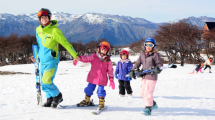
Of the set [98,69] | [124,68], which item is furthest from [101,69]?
[124,68]

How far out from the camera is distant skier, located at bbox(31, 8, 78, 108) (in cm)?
395

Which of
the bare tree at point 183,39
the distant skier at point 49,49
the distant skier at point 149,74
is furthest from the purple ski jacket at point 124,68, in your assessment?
the bare tree at point 183,39

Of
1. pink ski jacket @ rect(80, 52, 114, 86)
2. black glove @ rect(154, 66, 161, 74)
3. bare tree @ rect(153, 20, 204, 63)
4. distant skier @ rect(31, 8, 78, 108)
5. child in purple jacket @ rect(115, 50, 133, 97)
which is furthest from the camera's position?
Result: bare tree @ rect(153, 20, 204, 63)

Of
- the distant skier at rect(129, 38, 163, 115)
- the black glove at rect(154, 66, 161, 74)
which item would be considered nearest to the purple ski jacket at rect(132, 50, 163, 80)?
the distant skier at rect(129, 38, 163, 115)

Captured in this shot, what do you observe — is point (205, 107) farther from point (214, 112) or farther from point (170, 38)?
point (170, 38)

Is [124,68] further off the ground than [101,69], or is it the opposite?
[101,69]

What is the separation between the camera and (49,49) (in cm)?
399

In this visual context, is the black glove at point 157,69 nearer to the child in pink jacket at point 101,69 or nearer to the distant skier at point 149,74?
the distant skier at point 149,74

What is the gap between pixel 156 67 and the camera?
3764mm

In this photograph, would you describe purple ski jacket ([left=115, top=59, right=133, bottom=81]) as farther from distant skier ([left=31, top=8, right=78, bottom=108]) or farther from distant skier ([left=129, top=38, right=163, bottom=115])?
distant skier ([left=31, top=8, right=78, bottom=108])

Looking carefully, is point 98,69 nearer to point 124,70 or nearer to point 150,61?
point 150,61

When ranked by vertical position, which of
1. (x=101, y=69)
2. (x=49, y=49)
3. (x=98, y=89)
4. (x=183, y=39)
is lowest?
(x=98, y=89)

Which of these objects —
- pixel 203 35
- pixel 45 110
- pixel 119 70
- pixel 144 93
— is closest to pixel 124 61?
pixel 119 70

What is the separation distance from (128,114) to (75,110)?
1.17 m
